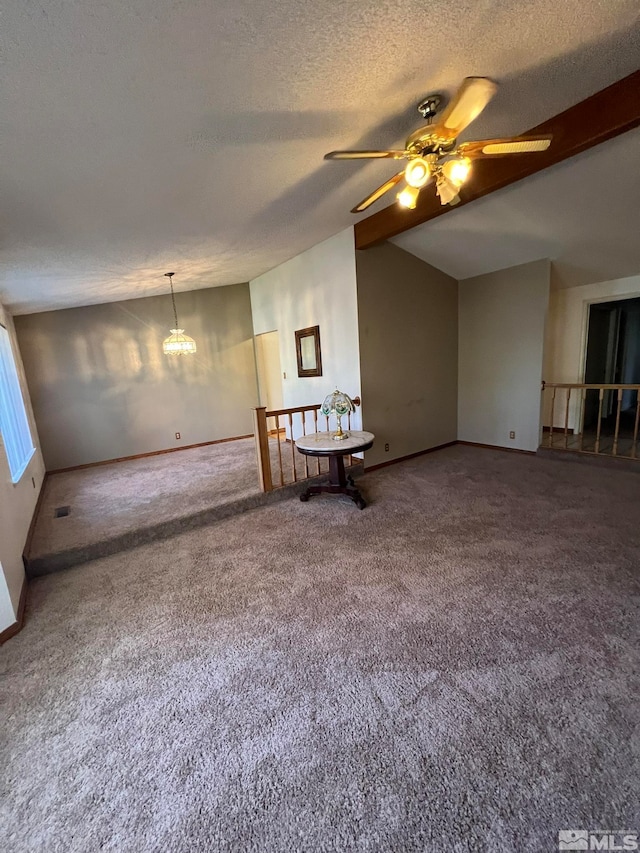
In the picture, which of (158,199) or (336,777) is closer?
Result: (336,777)

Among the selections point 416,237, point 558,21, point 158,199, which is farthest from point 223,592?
point 416,237

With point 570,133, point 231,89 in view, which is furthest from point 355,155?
point 570,133

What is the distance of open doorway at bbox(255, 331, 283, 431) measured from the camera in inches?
265

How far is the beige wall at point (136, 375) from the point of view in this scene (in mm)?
5184

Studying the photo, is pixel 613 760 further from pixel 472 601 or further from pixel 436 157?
pixel 436 157

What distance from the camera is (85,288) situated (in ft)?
13.8

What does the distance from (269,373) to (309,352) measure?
207cm

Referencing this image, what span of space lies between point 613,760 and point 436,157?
2.80 metres

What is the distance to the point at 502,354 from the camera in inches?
195

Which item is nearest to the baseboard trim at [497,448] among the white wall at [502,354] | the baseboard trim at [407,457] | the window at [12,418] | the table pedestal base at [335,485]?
the white wall at [502,354]

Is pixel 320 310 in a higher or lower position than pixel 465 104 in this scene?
lower

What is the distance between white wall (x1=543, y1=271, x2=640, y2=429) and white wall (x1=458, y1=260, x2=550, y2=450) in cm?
46

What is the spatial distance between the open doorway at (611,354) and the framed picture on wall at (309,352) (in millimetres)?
3939

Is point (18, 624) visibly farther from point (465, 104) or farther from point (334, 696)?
point (465, 104)
